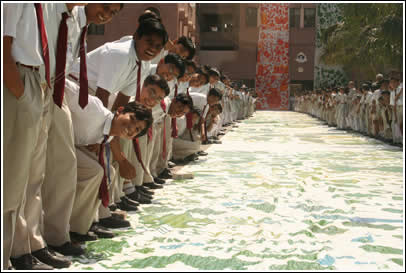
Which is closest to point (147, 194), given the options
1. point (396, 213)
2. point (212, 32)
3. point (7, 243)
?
point (396, 213)

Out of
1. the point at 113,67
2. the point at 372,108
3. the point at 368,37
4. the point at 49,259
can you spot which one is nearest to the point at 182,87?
the point at 113,67

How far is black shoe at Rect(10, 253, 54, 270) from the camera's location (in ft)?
9.25

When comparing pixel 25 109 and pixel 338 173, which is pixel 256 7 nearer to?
pixel 338 173

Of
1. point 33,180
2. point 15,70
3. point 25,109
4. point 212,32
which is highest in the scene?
point 212,32

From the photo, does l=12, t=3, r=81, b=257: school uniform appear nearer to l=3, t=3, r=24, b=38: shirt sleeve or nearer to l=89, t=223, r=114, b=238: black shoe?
l=3, t=3, r=24, b=38: shirt sleeve

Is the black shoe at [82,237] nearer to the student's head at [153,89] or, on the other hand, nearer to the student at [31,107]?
the student at [31,107]

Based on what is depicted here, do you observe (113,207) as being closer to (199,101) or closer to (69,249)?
(69,249)

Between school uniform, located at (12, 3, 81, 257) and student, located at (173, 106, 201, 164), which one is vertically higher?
school uniform, located at (12, 3, 81, 257)

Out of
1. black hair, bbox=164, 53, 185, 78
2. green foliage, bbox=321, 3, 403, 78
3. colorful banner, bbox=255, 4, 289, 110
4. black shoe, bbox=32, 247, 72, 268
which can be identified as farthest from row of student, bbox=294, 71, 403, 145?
colorful banner, bbox=255, 4, 289, 110

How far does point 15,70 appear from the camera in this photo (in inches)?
100

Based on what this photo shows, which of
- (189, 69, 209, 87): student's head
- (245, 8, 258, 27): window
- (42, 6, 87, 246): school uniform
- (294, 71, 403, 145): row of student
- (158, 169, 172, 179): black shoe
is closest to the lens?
(42, 6, 87, 246): school uniform

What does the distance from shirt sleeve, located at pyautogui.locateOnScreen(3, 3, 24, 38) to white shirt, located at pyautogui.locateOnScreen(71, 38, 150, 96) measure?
1.40 meters

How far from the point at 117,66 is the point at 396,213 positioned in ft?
8.23

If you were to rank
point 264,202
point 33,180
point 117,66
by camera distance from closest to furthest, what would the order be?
1. point 33,180
2. point 117,66
3. point 264,202
